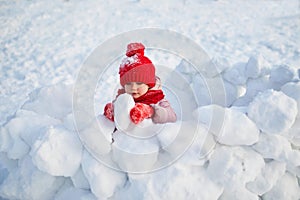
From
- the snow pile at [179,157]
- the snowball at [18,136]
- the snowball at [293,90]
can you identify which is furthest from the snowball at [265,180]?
the snowball at [18,136]

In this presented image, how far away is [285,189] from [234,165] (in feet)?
0.92

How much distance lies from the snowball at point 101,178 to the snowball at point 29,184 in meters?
0.21

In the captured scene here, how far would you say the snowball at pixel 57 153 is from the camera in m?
1.18

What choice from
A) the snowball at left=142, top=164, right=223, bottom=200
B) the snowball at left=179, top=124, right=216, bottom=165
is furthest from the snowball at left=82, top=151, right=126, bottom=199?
the snowball at left=179, top=124, right=216, bottom=165

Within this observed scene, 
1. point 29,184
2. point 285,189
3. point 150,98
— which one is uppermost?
point 150,98

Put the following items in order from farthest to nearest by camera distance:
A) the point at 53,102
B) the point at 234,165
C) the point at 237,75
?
the point at 237,75
the point at 53,102
the point at 234,165

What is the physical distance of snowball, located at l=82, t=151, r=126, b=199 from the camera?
3.81 feet

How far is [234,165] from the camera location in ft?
3.69

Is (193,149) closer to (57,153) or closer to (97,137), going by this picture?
(97,137)

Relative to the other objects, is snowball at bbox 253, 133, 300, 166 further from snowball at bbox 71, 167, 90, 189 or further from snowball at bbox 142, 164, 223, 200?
snowball at bbox 71, 167, 90, 189

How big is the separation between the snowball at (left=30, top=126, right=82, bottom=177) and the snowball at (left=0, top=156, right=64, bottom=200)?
0.12m

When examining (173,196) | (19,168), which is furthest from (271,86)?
(19,168)

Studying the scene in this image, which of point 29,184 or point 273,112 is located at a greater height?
point 273,112

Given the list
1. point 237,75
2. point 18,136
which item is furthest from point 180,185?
point 237,75
